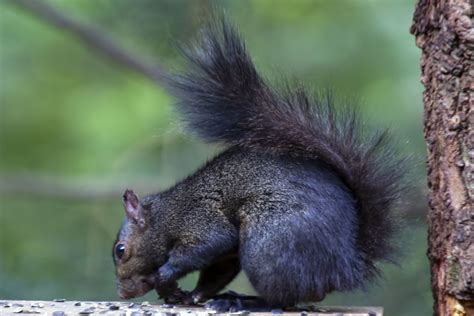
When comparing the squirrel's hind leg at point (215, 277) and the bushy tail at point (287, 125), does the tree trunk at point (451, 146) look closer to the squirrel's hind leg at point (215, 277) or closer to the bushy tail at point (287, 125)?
the bushy tail at point (287, 125)

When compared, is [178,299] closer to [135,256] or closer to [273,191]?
[135,256]

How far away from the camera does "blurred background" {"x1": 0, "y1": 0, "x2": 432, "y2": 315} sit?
12.0 ft

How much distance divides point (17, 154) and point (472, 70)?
146 inches

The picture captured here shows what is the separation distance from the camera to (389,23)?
4.37m

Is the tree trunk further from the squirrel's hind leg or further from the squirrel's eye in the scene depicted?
the squirrel's eye

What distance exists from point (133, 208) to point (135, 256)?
0.13 metres

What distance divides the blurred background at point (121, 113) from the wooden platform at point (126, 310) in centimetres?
38

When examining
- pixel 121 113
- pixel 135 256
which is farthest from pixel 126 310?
pixel 121 113

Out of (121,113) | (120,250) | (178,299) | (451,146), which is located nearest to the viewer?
(451,146)

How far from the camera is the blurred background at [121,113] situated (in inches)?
143

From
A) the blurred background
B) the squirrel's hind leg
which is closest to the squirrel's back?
the blurred background

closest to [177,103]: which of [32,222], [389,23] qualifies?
Answer: [389,23]

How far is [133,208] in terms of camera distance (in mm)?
2676

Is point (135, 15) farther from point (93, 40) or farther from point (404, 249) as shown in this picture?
point (404, 249)
